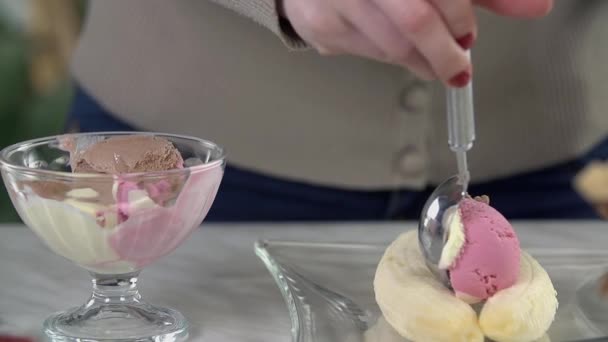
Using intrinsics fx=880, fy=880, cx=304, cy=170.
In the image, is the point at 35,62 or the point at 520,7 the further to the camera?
the point at 35,62

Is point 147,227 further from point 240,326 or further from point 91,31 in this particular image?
point 91,31

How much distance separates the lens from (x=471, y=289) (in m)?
0.45

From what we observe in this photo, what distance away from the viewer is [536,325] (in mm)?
437

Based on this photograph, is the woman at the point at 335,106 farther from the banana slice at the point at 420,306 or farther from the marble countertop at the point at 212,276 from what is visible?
the banana slice at the point at 420,306

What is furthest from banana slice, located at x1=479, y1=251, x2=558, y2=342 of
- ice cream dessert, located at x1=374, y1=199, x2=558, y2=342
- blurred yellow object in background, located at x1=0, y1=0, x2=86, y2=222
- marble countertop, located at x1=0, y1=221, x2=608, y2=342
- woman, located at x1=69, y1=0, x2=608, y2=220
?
Answer: blurred yellow object in background, located at x1=0, y1=0, x2=86, y2=222

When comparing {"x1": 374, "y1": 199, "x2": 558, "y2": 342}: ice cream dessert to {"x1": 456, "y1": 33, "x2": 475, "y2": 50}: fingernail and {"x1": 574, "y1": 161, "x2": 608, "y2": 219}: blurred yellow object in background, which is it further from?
{"x1": 574, "y1": 161, "x2": 608, "y2": 219}: blurred yellow object in background

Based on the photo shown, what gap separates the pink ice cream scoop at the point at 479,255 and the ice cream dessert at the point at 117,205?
0.13 metres

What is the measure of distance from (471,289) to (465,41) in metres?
0.14

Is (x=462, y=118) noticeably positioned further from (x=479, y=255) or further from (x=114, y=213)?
(x=114, y=213)

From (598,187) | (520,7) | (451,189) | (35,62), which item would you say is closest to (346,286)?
(451,189)

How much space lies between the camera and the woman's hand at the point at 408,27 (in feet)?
1.49

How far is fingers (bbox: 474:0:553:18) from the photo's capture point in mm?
476

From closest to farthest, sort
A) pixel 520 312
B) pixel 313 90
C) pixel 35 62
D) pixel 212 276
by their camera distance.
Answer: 1. pixel 520 312
2. pixel 212 276
3. pixel 313 90
4. pixel 35 62

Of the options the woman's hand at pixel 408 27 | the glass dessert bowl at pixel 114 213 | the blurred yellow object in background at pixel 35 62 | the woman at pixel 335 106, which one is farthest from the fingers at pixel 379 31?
the blurred yellow object in background at pixel 35 62
